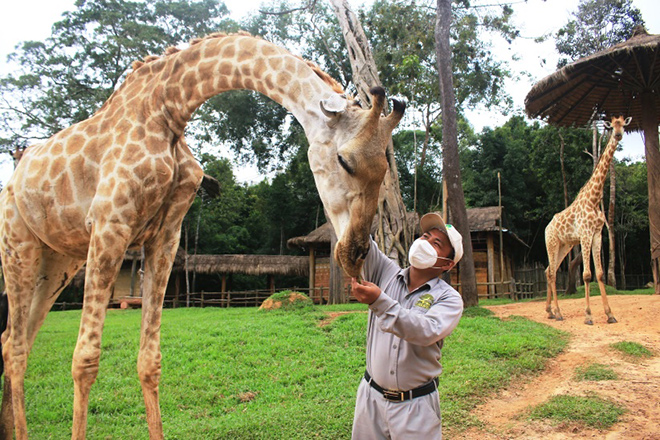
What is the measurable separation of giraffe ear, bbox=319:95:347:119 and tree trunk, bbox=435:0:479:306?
9.17m

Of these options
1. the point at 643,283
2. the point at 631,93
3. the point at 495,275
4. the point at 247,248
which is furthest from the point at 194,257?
the point at 643,283

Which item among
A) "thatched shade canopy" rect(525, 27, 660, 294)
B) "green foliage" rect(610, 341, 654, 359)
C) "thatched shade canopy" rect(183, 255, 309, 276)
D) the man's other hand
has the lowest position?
"green foliage" rect(610, 341, 654, 359)

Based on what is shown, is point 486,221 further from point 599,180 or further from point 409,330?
point 409,330

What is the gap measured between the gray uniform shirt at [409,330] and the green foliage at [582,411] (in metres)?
2.18

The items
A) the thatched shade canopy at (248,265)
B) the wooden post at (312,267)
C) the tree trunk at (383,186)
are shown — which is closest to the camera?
the tree trunk at (383,186)

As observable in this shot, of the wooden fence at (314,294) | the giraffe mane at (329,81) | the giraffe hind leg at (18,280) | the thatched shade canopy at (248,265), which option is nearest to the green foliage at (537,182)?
the wooden fence at (314,294)

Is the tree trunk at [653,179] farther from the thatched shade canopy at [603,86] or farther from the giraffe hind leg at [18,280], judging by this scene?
the giraffe hind leg at [18,280]

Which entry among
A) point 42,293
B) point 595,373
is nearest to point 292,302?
point 595,373

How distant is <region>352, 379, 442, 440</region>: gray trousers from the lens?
7.63ft

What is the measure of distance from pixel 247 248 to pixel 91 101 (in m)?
12.4

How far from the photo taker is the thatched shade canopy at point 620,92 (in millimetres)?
10641

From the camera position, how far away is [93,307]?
2463 millimetres

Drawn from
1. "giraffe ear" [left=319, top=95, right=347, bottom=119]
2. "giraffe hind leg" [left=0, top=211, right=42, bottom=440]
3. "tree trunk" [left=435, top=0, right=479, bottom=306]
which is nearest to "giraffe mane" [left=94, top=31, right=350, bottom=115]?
"giraffe ear" [left=319, top=95, right=347, bottom=119]

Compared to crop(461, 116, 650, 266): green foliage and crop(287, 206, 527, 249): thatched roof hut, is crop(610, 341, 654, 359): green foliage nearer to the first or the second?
crop(287, 206, 527, 249): thatched roof hut
